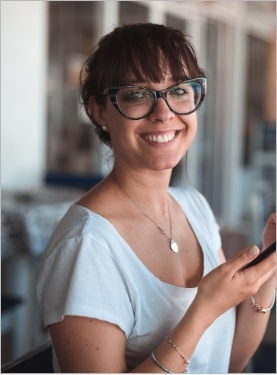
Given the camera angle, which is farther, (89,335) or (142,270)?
(142,270)

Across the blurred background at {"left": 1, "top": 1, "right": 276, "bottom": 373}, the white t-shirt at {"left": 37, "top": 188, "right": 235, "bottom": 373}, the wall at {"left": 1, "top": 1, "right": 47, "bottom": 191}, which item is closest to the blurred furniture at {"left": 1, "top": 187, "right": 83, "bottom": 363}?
the blurred background at {"left": 1, "top": 1, "right": 276, "bottom": 373}

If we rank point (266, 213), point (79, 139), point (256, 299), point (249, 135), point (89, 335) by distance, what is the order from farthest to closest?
point (249, 135) → point (79, 139) → point (266, 213) → point (256, 299) → point (89, 335)

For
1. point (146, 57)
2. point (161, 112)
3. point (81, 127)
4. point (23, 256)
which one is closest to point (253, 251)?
point (161, 112)

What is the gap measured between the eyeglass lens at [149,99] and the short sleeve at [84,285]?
0.83 ft

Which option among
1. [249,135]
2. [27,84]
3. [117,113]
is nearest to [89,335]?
[117,113]

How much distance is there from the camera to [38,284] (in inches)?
43.0

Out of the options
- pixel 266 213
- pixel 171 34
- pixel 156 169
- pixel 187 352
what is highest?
pixel 171 34

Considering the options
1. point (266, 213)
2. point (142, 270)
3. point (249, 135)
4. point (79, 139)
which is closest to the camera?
point (142, 270)

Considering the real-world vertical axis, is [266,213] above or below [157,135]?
below

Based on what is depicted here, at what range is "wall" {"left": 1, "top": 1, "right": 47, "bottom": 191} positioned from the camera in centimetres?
446

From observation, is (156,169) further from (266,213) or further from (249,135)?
(249,135)

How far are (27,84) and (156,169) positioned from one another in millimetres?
3684

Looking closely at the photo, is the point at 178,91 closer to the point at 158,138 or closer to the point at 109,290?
the point at 158,138

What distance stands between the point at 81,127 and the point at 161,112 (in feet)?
18.4
